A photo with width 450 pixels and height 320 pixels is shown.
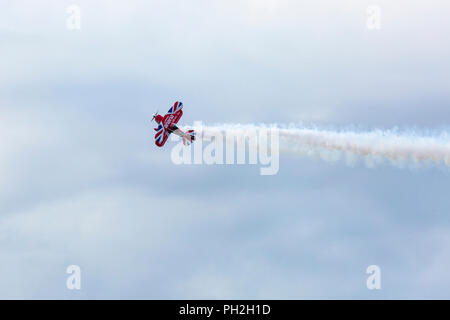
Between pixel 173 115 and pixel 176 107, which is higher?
pixel 176 107

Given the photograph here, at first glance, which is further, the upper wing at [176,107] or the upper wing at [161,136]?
the upper wing at [176,107]

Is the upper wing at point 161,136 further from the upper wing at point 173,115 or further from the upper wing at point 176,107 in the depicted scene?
the upper wing at point 176,107

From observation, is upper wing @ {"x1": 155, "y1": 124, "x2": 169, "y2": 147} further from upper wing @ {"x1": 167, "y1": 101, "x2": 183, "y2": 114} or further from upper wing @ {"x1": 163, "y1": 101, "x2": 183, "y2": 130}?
upper wing @ {"x1": 167, "y1": 101, "x2": 183, "y2": 114}

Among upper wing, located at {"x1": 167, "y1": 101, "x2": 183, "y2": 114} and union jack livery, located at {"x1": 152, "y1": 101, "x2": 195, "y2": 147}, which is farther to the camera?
upper wing, located at {"x1": 167, "y1": 101, "x2": 183, "y2": 114}

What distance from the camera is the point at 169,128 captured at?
87.3m

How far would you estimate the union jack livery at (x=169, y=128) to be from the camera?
85438mm

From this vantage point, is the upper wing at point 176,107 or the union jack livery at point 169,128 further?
the upper wing at point 176,107

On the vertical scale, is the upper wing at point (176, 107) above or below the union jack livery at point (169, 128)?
above

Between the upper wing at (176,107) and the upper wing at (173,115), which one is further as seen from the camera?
the upper wing at (176,107)

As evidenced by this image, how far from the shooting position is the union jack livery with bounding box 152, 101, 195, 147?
3364 inches

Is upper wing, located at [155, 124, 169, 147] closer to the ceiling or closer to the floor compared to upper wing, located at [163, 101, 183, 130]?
closer to the floor

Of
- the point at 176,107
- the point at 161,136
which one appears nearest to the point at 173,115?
the point at 176,107

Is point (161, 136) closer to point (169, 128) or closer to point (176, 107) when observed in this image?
point (169, 128)
